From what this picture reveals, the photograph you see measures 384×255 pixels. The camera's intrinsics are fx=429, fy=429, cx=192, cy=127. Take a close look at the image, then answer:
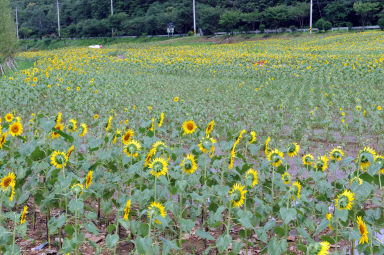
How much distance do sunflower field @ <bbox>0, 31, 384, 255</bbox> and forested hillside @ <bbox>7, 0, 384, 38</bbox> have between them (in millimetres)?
26758

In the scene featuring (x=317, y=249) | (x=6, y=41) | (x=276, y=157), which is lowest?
(x=317, y=249)

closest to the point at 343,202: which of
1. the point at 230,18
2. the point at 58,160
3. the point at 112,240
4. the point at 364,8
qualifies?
the point at 112,240

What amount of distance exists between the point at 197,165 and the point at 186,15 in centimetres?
4861

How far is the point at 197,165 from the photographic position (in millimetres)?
3230

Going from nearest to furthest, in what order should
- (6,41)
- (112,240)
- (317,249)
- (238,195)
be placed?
(317,249), (112,240), (238,195), (6,41)

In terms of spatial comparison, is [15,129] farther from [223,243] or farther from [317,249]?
[317,249]

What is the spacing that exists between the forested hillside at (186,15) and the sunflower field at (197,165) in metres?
26.8

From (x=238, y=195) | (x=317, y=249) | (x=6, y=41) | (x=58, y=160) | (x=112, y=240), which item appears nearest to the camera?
(x=317, y=249)

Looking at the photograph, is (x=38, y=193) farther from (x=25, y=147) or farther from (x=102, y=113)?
(x=102, y=113)

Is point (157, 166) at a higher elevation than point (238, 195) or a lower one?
higher

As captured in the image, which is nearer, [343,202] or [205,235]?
[343,202]

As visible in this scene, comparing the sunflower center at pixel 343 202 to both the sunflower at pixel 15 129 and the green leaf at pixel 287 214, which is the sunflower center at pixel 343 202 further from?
the sunflower at pixel 15 129

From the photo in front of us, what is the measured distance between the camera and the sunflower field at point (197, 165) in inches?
94.1

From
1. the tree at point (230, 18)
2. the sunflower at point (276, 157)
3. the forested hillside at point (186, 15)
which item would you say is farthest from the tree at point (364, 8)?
the sunflower at point (276, 157)
